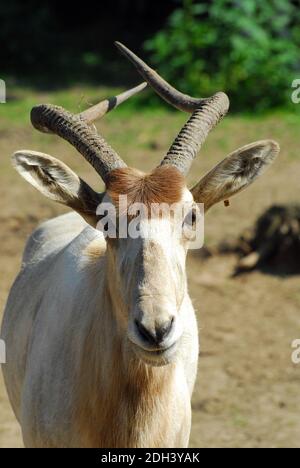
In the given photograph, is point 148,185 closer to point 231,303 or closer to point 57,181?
point 57,181

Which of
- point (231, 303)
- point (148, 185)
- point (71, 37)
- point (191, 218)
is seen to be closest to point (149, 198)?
point (148, 185)

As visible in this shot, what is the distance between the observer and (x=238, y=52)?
53.1 ft

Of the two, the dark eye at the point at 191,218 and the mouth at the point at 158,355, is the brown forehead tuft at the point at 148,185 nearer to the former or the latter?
the dark eye at the point at 191,218

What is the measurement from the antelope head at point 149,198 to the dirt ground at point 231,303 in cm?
279

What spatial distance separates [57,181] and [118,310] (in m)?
0.70

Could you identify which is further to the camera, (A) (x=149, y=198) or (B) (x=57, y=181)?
(B) (x=57, y=181)

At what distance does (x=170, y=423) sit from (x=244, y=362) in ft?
12.0

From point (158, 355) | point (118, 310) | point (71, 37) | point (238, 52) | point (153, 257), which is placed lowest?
point (158, 355)

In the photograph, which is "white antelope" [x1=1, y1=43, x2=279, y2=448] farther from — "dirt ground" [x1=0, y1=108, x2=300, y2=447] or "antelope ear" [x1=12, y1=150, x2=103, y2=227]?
"dirt ground" [x1=0, y1=108, x2=300, y2=447]

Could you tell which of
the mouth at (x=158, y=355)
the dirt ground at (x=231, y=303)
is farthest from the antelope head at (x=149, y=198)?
the dirt ground at (x=231, y=303)

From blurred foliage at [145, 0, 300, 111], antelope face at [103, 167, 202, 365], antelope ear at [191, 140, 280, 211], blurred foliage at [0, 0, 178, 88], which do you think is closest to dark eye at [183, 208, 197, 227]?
antelope face at [103, 167, 202, 365]

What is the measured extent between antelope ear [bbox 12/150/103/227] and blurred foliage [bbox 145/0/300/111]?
37.1ft

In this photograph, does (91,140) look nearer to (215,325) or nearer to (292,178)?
(215,325)

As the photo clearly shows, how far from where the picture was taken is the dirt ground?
7555 millimetres
